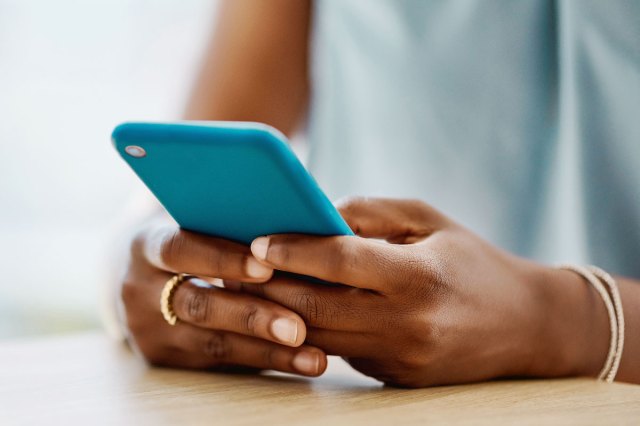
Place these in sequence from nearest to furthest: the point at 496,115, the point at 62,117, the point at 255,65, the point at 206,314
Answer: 1. the point at 206,314
2. the point at 496,115
3. the point at 255,65
4. the point at 62,117

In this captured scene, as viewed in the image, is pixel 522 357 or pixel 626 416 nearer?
pixel 626 416

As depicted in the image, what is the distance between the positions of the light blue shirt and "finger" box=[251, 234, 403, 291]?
428 millimetres

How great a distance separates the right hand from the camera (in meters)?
0.47

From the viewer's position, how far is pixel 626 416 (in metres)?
0.39

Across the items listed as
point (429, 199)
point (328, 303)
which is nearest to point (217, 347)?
point (328, 303)

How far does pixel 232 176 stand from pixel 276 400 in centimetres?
16

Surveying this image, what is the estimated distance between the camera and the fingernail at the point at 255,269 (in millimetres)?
462

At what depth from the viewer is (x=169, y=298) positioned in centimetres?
54

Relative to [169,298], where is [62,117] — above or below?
above

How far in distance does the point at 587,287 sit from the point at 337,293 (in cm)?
25

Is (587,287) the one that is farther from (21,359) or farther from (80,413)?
(21,359)

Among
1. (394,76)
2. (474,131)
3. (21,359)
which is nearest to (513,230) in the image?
(474,131)

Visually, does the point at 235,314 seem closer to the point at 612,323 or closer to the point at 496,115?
the point at 612,323

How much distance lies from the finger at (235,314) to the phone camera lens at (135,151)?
143 mm
